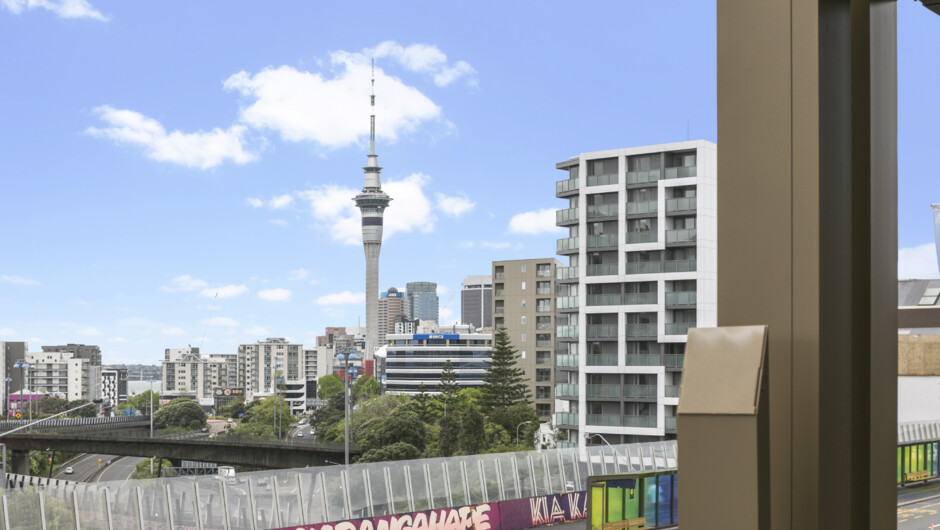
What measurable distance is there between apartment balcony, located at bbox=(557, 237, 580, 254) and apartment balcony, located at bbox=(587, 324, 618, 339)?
7071 mm

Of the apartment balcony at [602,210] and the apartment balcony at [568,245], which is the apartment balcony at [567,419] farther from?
the apartment balcony at [602,210]

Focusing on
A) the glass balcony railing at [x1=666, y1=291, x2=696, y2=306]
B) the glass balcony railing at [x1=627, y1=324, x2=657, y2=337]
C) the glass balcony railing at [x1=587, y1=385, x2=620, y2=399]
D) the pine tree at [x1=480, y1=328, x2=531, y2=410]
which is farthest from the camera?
the pine tree at [x1=480, y1=328, x2=531, y2=410]

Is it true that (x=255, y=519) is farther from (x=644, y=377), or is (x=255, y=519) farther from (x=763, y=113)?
(x=644, y=377)

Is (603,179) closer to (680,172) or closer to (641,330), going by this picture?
(680,172)

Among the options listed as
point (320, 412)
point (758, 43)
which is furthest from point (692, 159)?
point (320, 412)

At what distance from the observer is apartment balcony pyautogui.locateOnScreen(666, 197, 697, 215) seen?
76.2m

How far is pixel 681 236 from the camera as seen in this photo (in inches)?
3009

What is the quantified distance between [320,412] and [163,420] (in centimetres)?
3864

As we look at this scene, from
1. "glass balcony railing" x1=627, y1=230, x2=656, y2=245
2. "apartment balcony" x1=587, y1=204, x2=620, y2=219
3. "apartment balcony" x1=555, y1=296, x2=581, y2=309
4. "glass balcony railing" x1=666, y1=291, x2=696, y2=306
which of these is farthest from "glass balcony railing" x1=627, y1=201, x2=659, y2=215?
Answer: "apartment balcony" x1=555, y1=296, x2=581, y2=309

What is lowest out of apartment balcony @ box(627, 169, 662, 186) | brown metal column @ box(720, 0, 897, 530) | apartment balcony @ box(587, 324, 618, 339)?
apartment balcony @ box(587, 324, 618, 339)

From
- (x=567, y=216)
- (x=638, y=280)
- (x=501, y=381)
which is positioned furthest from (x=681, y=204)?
(x=501, y=381)

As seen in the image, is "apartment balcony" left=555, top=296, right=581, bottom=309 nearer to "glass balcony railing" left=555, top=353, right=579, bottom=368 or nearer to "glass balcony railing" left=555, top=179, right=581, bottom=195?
"glass balcony railing" left=555, top=353, right=579, bottom=368

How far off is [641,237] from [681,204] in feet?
14.0

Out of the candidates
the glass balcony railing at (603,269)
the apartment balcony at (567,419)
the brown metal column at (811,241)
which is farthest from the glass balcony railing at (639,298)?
the brown metal column at (811,241)
